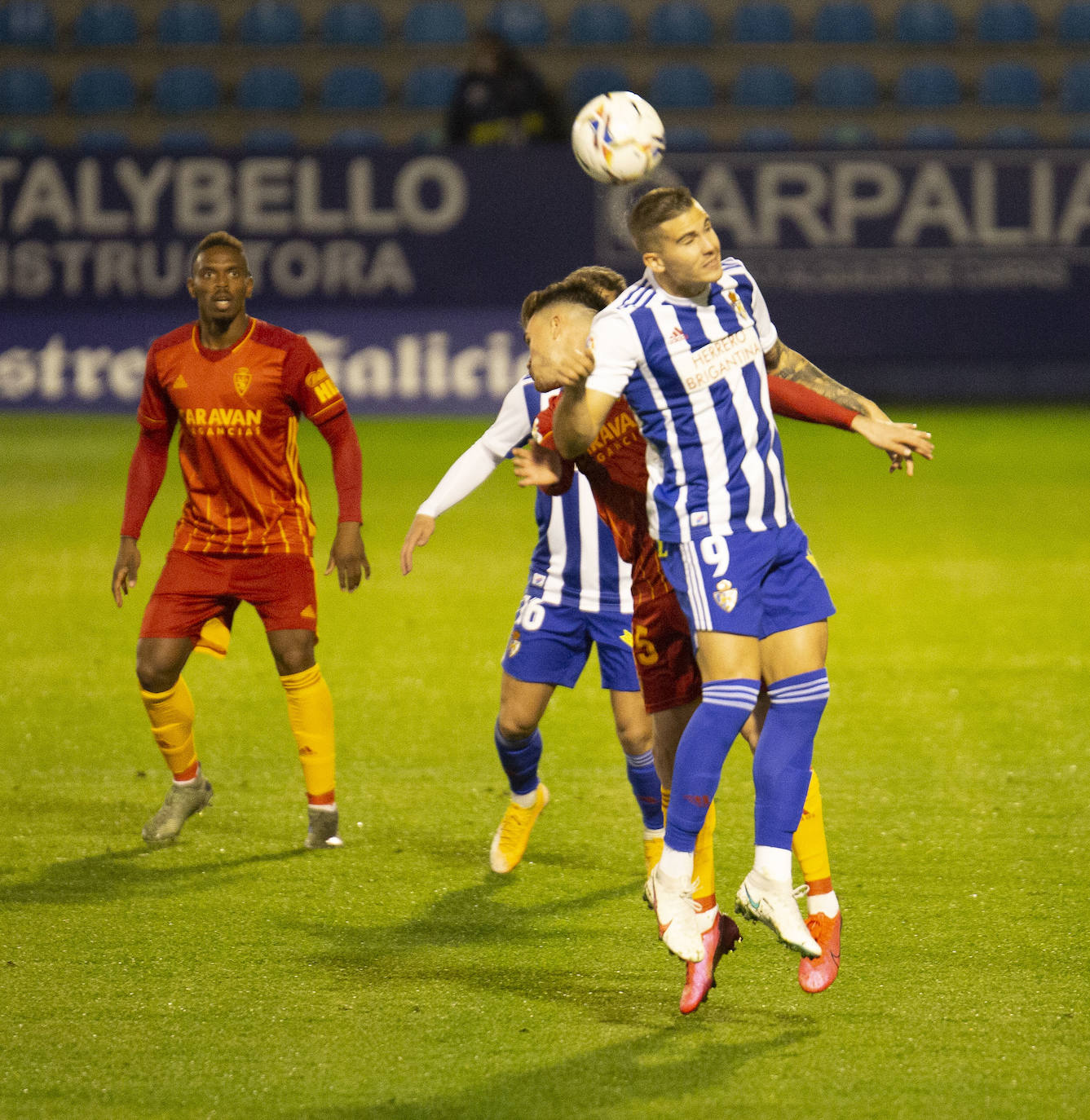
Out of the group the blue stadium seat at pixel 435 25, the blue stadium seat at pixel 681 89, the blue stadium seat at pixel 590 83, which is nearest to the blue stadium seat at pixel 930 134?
the blue stadium seat at pixel 681 89

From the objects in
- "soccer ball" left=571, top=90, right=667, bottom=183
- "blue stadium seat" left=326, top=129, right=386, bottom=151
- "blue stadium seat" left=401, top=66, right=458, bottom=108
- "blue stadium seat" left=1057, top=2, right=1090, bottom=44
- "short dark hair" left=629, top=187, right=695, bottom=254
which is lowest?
"short dark hair" left=629, top=187, right=695, bottom=254

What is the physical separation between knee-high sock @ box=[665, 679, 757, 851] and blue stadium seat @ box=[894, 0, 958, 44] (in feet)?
53.4

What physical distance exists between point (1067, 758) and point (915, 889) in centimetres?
162

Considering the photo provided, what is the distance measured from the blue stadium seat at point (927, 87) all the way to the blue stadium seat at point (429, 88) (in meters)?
4.72

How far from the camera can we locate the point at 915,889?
16.5ft

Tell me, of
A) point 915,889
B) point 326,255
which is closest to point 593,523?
point 915,889

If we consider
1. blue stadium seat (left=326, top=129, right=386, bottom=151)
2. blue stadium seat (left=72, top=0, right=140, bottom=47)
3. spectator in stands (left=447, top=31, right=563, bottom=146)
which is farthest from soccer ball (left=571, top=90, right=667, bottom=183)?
blue stadium seat (left=72, top=0, right=140, bottom=47)

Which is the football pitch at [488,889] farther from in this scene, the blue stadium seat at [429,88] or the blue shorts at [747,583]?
the blue stadium seat at [429,88]

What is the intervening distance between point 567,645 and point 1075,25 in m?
16.0

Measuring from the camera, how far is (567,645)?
5191mm

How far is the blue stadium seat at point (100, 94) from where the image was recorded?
18.4m

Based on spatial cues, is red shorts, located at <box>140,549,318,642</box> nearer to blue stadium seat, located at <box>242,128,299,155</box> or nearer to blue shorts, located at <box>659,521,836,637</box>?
blue shorts, located at <box>659,521,836,637</box>

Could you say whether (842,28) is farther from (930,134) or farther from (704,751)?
(704,751)

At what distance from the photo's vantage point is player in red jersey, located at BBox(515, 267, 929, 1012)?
4.15 meters
